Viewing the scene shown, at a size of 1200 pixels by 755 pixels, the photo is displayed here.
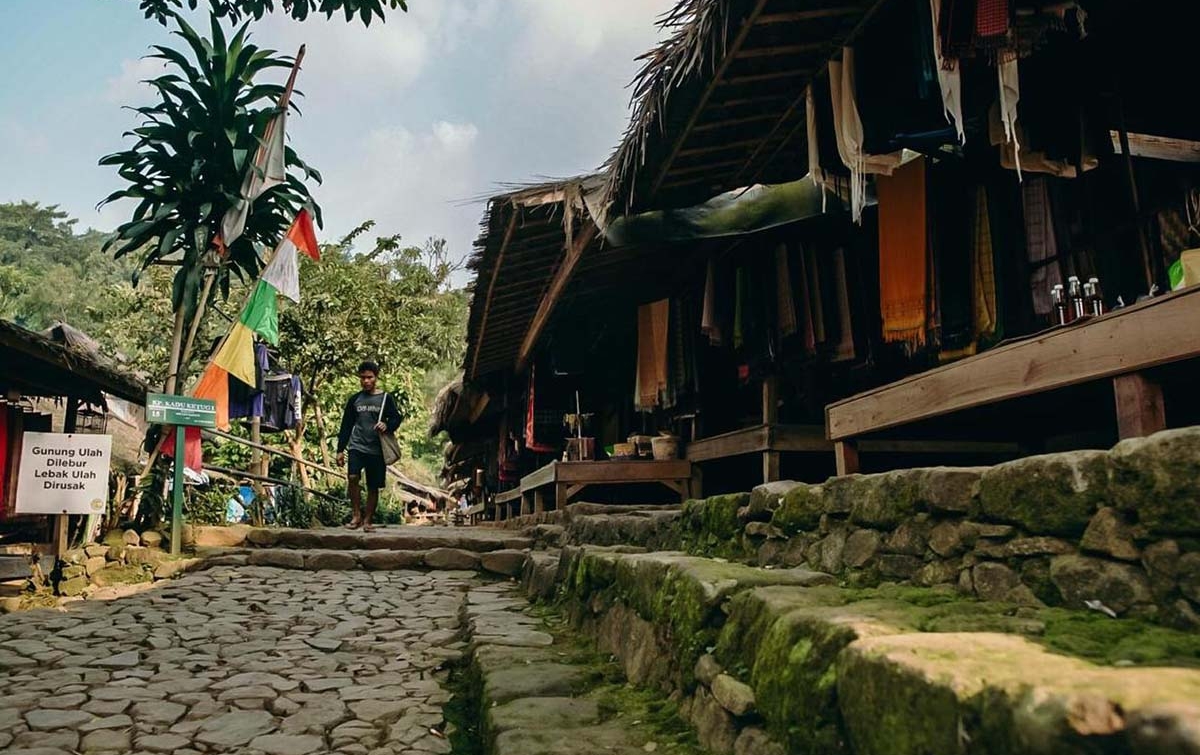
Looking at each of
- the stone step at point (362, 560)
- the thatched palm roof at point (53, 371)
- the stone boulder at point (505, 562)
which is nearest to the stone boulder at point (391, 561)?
the stone step at point (362, 560)

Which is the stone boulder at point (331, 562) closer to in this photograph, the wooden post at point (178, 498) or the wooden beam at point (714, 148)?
the wooden post at point (178, 498)

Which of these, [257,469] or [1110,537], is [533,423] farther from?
[1110,537]

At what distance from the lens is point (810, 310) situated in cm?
625

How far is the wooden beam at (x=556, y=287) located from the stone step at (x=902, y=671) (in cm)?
386

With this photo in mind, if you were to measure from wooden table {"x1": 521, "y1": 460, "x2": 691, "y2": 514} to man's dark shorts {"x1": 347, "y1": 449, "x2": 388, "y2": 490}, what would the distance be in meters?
2.00

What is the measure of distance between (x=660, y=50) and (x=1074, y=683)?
153 inches

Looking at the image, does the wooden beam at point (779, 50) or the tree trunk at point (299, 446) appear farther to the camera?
the tree trunk at point (299, 446)

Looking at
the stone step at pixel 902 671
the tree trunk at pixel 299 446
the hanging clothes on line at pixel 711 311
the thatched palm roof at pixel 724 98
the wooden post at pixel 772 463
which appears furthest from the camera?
the tree trunk at pixel 299 446

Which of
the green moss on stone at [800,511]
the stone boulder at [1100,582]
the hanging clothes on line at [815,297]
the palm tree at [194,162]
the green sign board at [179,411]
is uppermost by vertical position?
the palm tree at [194,162]

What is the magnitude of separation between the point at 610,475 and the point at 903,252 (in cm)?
470

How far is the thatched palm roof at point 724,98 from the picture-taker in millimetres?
3850

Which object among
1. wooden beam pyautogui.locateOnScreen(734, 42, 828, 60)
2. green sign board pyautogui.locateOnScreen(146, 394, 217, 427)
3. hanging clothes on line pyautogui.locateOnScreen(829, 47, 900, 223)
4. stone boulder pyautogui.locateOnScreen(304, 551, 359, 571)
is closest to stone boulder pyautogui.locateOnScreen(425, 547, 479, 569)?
stone boulder pyautogui.locateOnScreen(304, 551, 359, 571)

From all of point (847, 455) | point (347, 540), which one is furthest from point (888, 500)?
point (347, 540)

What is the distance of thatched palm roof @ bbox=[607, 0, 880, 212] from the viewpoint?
12.6 ft
